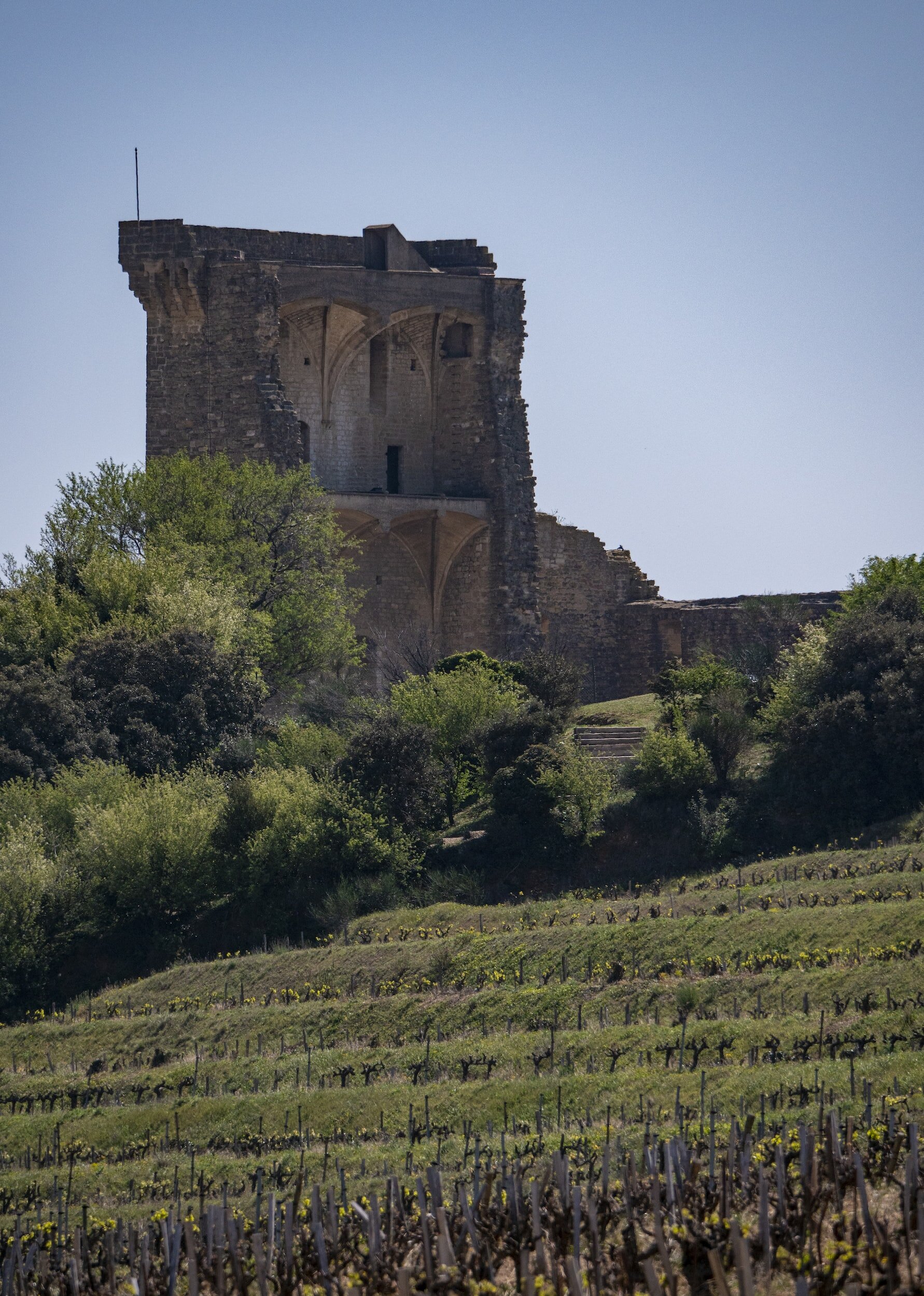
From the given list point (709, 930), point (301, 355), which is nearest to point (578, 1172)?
point (709, 930)

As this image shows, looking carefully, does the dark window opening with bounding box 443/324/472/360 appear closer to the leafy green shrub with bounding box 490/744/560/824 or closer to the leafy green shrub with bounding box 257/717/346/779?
the leafy green shrub with bounding box 257/717/346/779

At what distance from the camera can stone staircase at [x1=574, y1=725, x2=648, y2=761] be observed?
34.2 m

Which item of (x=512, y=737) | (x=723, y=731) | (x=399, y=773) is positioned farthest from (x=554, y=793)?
(x=723, y=731)

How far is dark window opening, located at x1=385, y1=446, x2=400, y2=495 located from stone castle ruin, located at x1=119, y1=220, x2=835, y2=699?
0.19 ft

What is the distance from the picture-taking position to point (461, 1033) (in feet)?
68.1

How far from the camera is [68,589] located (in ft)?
123

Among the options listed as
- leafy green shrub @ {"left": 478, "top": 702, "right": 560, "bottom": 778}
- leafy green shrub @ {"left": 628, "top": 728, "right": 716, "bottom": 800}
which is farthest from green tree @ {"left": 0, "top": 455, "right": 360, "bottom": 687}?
leafy green shrub @ {"left": 628, "top": 728, "right": 716, "bottom": 800}

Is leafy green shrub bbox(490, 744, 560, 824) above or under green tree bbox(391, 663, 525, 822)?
under

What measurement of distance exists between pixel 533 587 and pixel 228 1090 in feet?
79.5

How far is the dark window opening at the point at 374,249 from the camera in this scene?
145 feet

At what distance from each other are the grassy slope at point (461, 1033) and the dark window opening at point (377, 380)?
71.5 feet

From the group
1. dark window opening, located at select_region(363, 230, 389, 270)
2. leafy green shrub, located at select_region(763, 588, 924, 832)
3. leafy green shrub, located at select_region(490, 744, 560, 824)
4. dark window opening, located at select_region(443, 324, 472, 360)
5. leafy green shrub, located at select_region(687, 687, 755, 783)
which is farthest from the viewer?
dark window opening, located at select_region(443, 324, 472, 360)

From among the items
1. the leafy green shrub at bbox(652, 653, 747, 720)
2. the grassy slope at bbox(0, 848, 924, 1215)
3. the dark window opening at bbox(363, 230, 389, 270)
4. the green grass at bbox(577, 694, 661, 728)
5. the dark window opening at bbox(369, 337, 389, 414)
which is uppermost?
the dark window opening at bbox(363, 230, 389, 270)

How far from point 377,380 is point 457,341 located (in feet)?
8.26
